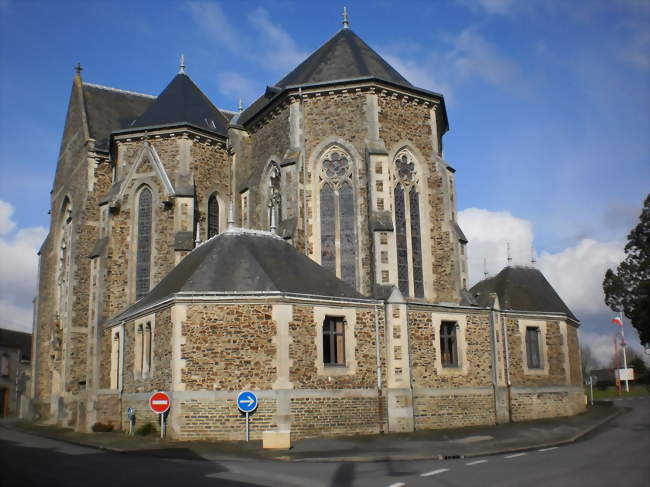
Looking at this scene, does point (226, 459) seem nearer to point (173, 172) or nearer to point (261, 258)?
point (261, 258)

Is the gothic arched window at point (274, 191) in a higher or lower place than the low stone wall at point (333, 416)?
A: higher

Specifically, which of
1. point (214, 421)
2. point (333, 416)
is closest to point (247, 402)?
point (214, 421)

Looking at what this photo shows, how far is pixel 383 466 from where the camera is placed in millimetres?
13453

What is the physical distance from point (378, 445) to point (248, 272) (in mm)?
6374

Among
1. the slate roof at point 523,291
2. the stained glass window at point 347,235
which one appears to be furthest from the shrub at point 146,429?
the slate roof at point 523,291

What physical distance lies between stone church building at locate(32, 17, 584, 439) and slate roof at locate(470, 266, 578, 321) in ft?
0.42

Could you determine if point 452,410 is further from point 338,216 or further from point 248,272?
point 248,272

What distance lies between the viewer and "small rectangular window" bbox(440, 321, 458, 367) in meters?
→ 23.0

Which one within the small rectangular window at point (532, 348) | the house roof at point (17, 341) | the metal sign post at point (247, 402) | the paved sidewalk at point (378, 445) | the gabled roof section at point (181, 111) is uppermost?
the gabled roof section at point (181, 111)

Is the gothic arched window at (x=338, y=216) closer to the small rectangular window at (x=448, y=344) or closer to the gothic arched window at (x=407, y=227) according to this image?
the gothic arched window at (x=407, y=227)

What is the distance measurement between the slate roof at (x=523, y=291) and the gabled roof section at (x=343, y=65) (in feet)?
31.9

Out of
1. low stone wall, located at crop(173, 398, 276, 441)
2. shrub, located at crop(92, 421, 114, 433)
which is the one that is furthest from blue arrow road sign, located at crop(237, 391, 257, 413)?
shrub, located at crop(92, 421, 114, 433)

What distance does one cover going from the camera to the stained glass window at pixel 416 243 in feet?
83.1

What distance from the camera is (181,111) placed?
1193 inches
